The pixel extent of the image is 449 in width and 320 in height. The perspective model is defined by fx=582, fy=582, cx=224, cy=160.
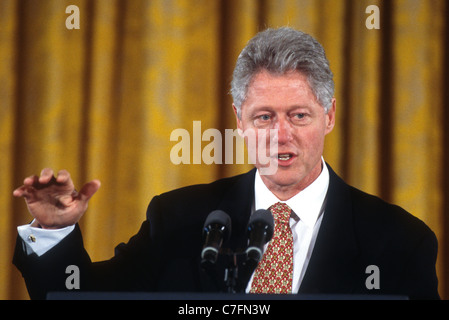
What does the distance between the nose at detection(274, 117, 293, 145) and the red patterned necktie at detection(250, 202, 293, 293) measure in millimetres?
278

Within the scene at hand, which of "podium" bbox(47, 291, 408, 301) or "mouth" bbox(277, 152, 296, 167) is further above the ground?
"mouth" bbox(277, 152, 296, 167)

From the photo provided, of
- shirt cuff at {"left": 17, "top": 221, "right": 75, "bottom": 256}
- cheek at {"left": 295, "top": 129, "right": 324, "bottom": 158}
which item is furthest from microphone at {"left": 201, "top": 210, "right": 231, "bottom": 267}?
cheek at {"left": 295, "top": 129, "right": 324, "bottom": 158}

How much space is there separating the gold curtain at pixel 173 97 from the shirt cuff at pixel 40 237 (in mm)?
700

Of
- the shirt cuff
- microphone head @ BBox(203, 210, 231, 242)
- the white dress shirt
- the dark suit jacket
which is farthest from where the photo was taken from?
the white dress shirt

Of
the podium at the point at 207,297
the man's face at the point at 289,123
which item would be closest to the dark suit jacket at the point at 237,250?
the man's face at the point at 289,123

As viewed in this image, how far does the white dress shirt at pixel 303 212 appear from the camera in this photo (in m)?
1.95

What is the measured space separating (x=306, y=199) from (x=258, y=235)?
750 mm

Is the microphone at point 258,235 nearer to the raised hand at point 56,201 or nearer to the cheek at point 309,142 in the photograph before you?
the raised hand at point 56,201

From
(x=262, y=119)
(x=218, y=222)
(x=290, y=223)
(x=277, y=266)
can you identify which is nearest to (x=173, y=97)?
(x=262, y=119)

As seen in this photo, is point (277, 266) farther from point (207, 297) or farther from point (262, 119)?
point (207, 297)

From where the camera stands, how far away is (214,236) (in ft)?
4.37

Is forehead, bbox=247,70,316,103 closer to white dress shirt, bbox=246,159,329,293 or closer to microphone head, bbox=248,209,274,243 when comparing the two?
white dress shirt, bbox=246,159,329,293

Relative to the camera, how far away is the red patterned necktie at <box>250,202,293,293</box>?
1893 millimetres

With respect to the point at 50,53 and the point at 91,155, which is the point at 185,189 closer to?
the point at 91,155
